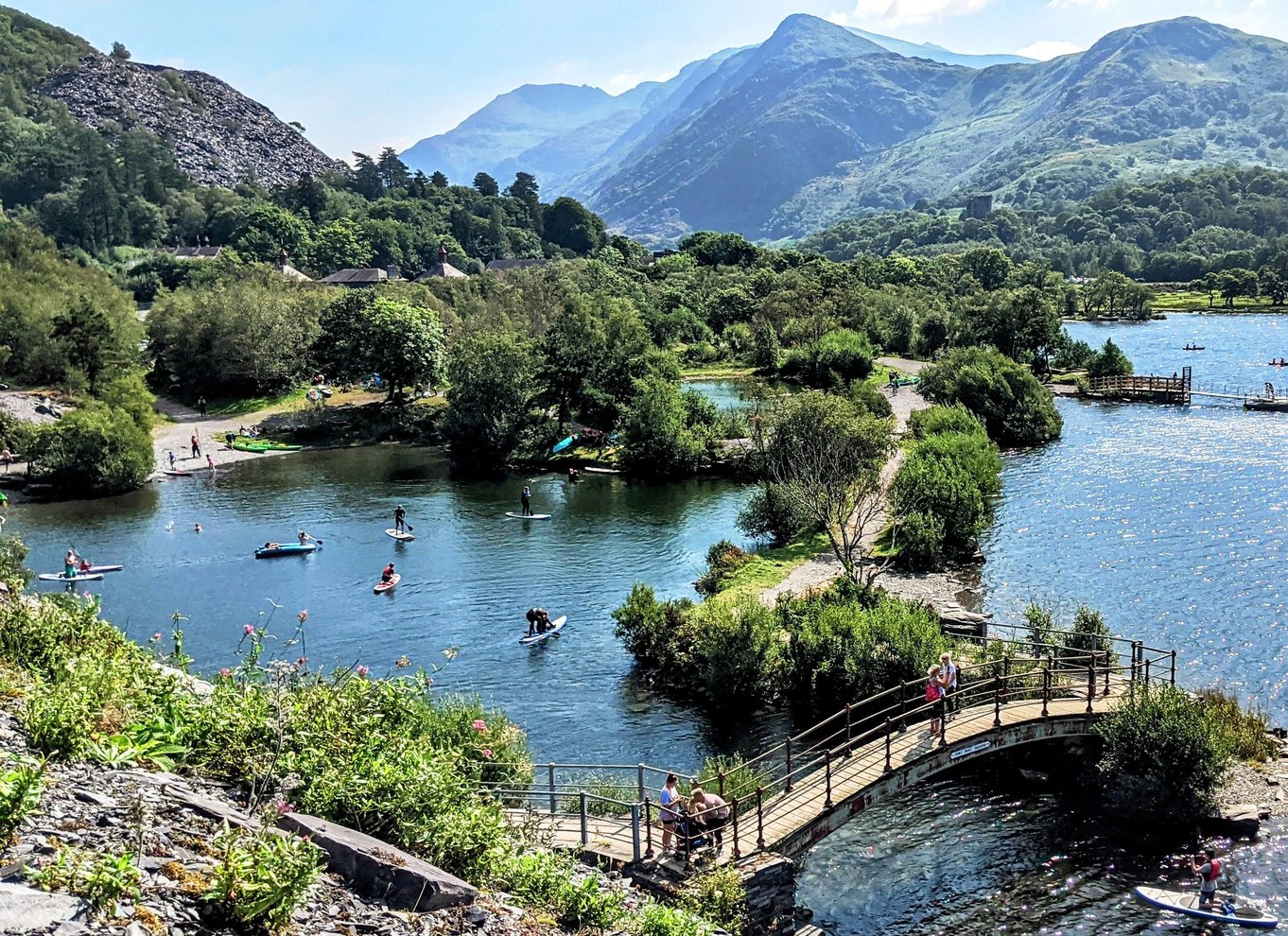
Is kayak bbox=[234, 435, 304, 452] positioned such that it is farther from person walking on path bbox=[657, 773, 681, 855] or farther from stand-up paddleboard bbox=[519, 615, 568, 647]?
person walking on path bbox=[657, 773, 681, 855]

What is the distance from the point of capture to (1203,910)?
2267 centimetres

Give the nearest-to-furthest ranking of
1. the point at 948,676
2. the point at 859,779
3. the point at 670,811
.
Answer: 1. the point at 670,811
2. the point at 859,779
3. the point at 948,676

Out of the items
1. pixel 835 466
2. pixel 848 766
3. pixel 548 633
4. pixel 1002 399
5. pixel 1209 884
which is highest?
pixel 1002 399

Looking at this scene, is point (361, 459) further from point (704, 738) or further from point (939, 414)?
point (704, 738)

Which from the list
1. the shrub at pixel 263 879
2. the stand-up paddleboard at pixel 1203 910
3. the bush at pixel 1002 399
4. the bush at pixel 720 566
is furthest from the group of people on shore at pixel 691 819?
the bush at pixel 1002 399

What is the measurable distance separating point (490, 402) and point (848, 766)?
186ft

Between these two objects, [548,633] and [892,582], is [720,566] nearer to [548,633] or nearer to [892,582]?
[892,582]

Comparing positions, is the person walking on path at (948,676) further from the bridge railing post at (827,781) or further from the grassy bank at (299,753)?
the grassy bank at (299,753)

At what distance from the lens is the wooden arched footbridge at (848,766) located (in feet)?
69.9

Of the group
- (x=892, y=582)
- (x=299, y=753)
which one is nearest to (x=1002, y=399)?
(x=892, y=582)

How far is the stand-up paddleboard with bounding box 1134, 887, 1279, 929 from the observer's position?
22.4 meters

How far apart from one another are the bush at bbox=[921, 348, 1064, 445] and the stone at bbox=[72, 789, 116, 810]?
2717 inches

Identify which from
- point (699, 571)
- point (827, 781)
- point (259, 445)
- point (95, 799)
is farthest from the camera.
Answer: point (259, 445)

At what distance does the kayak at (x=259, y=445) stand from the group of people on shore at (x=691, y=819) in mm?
70244
